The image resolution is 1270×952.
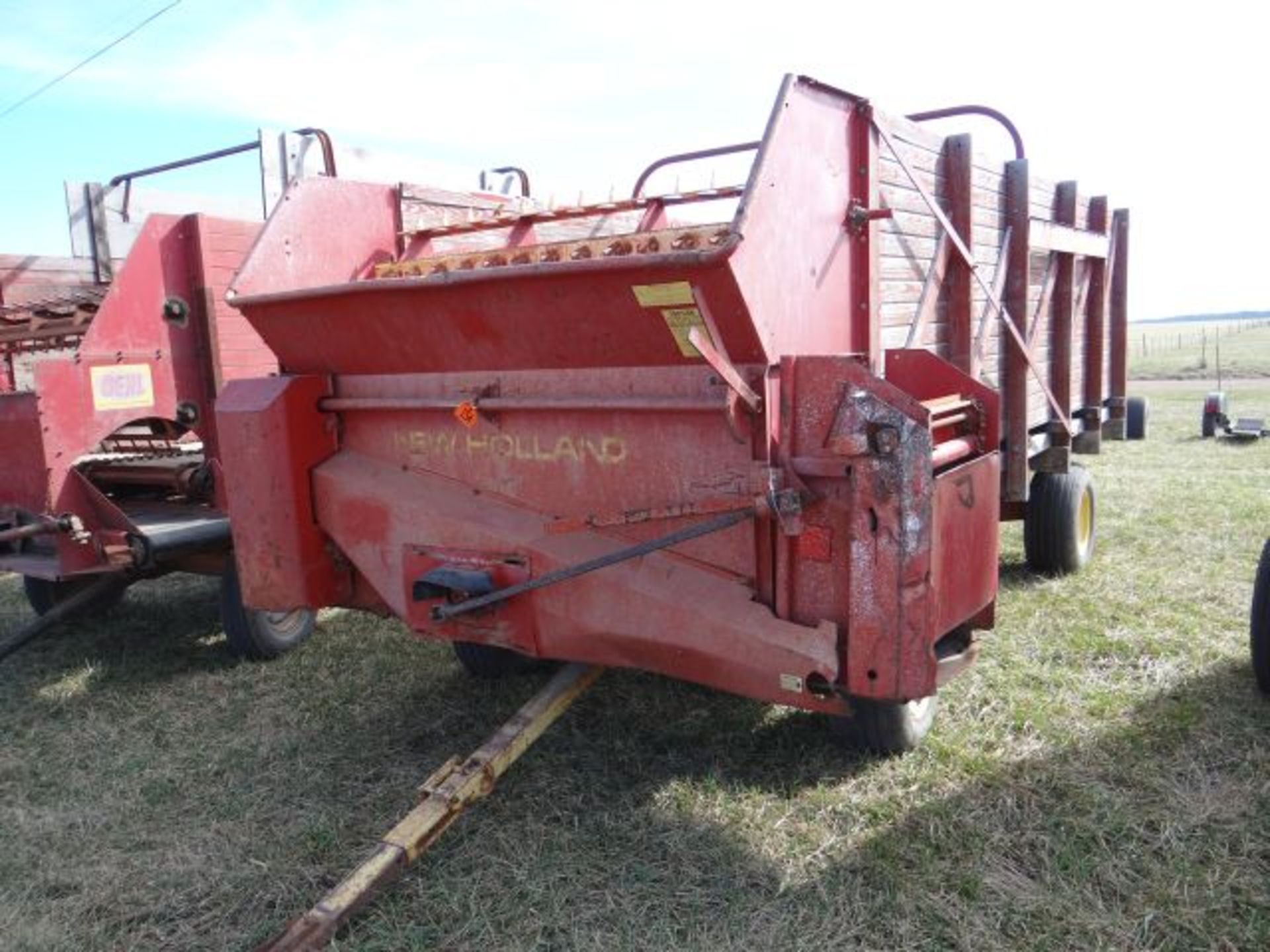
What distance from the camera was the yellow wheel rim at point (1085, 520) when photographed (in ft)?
18.1

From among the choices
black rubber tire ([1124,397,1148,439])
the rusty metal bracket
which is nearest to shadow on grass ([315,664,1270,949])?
the rusty metal bracket

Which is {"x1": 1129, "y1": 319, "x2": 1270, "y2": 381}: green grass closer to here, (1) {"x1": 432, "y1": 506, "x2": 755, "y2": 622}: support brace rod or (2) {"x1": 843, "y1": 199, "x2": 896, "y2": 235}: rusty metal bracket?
(2) {"x1": 843, "y1": 199, "x2": 896, "y2": 235}: rusty metal bracket

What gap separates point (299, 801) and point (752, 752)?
150 centimetres

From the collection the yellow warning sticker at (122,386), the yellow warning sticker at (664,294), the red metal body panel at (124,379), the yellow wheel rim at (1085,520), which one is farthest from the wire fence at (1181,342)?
A: the yellow warning sticker at (664,294)

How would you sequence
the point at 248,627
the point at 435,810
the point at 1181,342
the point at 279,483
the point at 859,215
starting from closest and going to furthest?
the point at 435,810 → the point at 859,215 → the point at 279,483 → the point at 248,627 → the point at 1181,342

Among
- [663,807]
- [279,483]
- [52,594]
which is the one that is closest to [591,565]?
[663,807]

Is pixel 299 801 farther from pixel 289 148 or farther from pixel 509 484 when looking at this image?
pixel 289 148

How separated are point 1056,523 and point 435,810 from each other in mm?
3906

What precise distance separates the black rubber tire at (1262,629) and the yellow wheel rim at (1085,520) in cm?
173

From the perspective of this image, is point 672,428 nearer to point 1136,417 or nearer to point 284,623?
point 284,623

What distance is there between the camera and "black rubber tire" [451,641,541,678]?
4215 millimetres

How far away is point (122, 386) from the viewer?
471 centimetres

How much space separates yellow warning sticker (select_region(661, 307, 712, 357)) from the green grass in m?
18.7

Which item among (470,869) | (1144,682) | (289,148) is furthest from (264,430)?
(1144,682)
